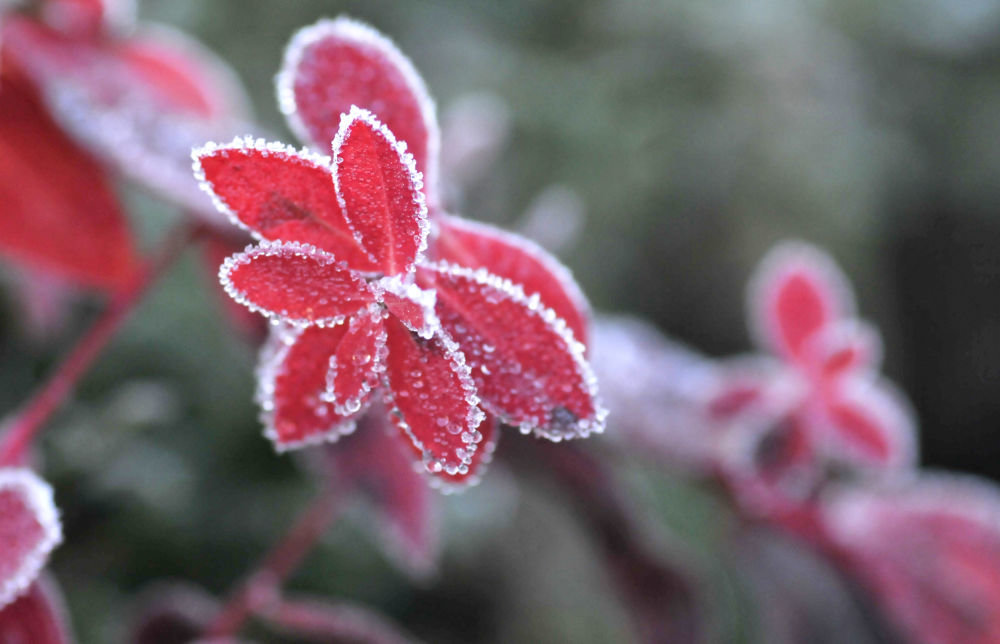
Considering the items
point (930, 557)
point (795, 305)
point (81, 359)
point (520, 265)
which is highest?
point (795, 305)

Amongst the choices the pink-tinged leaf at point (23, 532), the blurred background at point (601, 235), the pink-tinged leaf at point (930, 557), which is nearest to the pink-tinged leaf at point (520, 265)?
the pink-tinged leaf at point (23, 532)

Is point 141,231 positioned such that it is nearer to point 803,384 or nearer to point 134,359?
point 134,359

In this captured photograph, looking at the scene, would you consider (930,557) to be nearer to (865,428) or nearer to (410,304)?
(865,428)

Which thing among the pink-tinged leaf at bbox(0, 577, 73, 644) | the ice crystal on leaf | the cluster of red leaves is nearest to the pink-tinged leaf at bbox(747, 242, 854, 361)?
the ice crystal on leaf

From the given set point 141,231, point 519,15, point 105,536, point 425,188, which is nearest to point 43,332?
point 105,536

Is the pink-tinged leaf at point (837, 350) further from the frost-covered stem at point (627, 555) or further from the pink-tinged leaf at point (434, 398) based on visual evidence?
the pink-tinged leaf at point (434, 398)

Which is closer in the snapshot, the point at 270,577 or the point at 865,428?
the point at 270,577

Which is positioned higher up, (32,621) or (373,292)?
(373,292)

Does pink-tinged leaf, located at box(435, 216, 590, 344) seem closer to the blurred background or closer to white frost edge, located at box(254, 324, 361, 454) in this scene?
white frost edge, located at box(254, 324, 361, 454)

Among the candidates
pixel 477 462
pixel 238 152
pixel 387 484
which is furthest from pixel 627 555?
pixel 238 152
